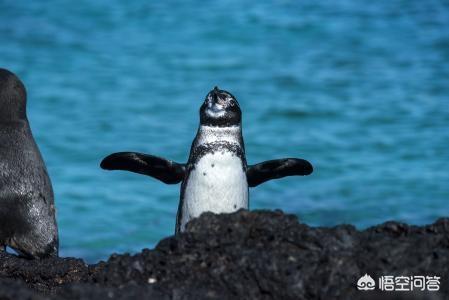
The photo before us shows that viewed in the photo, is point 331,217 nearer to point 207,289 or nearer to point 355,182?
point 355,182

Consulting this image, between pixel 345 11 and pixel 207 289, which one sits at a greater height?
pixel 345 11

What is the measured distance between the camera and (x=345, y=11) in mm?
16891

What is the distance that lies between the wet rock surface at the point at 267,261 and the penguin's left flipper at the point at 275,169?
5.17ft

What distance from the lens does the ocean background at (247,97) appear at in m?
10.6

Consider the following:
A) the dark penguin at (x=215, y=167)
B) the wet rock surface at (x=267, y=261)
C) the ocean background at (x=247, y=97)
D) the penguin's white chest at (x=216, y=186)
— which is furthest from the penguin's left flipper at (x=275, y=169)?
the ocean background at (x=247, y=97)

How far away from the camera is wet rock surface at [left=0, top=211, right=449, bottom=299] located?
351cm

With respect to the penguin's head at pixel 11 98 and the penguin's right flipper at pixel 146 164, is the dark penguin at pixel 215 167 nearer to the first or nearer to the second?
the penguin's right flipper at pixel 146 164

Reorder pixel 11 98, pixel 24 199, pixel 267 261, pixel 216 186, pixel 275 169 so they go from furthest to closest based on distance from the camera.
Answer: pixel 11 98 < pixel 24 199 < pixel 275 169 < pixel 216 186 < pixel 267 261

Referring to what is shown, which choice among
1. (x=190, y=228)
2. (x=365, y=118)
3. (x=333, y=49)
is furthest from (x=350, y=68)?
(x=190, y=228)

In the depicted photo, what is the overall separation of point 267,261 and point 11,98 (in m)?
2.67

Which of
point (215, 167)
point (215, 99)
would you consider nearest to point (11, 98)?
point (215, 99)

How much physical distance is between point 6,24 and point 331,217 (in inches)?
336

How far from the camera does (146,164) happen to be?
17.8 feet

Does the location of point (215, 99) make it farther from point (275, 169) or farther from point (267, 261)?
point (267, 261)
